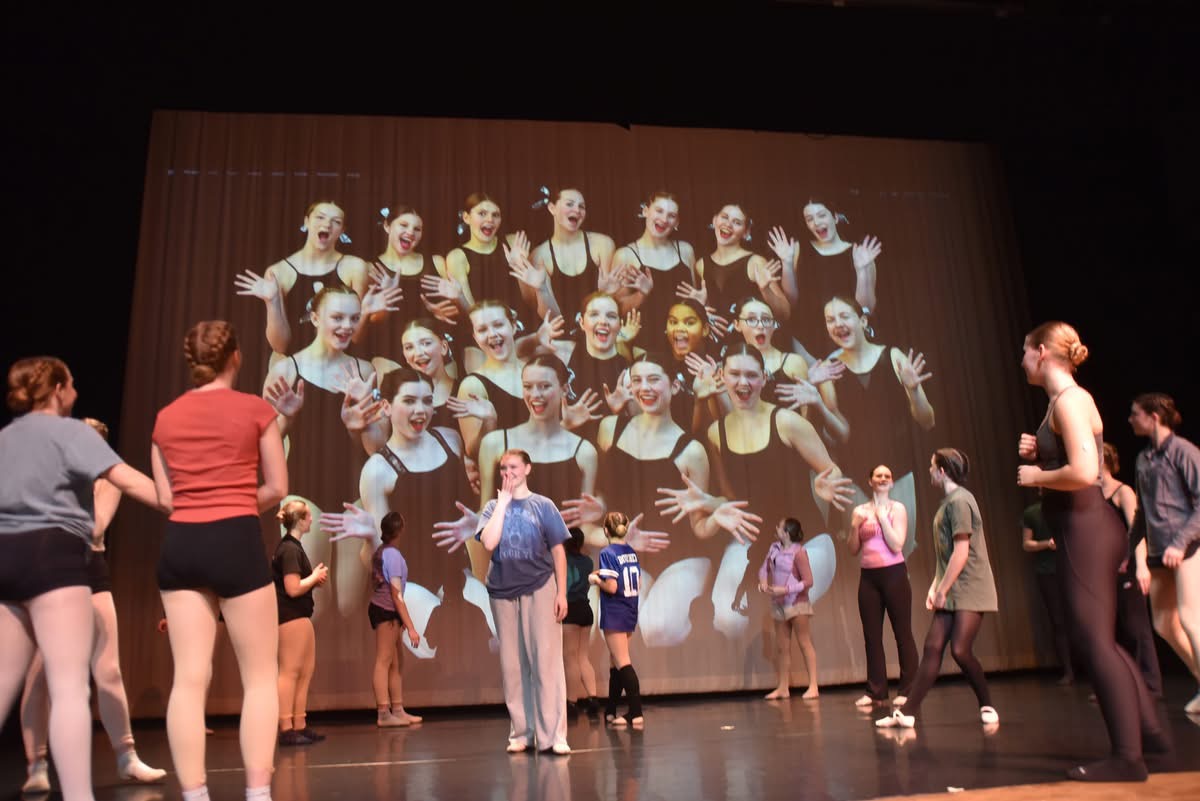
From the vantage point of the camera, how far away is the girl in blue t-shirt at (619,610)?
595 centimetres

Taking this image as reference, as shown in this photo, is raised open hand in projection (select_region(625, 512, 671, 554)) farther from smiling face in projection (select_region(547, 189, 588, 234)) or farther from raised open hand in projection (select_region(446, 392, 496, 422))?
smiling face in projection (select_region(547, 189, 588, 234))

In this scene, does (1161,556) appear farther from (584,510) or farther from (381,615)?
(381,615)

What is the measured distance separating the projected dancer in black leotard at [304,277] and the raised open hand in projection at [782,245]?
12.8 feet

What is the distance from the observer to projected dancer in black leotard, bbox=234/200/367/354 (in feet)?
27.1

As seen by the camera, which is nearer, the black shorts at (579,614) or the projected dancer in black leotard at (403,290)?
the black shorts at (579,614)

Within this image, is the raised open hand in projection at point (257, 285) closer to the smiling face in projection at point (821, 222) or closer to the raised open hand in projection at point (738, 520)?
the raised open hand in projection at point (738, 520)

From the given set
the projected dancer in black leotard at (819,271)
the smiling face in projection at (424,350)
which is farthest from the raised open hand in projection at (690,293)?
the smiling face in projection at (424,350)

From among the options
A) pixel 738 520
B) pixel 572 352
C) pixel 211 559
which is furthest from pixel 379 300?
pixel 211 559

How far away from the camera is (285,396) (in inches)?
320

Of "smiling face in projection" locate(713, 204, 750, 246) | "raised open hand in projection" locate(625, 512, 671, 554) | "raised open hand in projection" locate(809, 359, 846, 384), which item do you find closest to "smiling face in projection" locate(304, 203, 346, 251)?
"smiling face in projection" locate(713, 204, 750, 246)

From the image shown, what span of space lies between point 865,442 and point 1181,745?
205 inches

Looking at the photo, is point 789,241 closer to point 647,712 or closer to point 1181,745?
point 647,712

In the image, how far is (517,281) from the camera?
8.67 meters

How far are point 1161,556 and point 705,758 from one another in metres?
2.48
